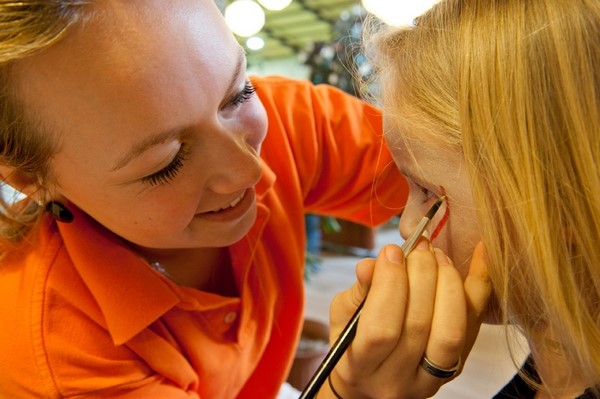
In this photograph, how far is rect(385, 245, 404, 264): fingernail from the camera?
0.53m

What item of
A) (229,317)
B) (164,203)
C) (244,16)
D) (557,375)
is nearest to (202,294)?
(229,317)

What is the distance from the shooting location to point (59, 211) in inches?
26.0

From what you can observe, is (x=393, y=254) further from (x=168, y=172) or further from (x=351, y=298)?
(x=168, y=172)

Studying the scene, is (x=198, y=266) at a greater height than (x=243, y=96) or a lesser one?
lesser

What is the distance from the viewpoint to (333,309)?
61 centimetres

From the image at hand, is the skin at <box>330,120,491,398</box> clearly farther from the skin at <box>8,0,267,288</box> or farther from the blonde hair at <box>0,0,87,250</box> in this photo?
the blonde hair at <box>0,0,87,250</box>

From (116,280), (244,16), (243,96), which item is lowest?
(244,16)

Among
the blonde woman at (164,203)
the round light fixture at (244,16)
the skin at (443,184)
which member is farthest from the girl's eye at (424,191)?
the round light fixture at (244,16)

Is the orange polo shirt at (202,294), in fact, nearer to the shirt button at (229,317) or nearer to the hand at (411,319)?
the shirt button at (229,317)

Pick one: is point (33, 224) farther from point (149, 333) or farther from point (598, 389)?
point (598, 389)

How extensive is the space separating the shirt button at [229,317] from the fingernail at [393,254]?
0.34 m

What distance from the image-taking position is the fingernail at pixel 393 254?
53 centimetres

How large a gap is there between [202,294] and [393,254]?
1.10 ft

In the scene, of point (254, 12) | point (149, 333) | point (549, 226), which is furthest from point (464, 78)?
point (254, 12)
